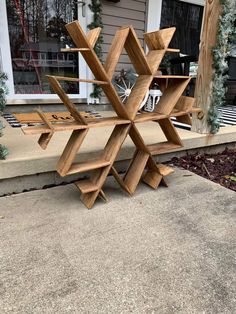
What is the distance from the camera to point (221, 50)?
92.1 inches

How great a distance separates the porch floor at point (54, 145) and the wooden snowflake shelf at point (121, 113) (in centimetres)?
31

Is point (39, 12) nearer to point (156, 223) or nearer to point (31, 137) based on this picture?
point (31, 137)

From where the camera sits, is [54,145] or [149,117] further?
[54,145]

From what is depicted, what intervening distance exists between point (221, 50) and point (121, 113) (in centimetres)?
126

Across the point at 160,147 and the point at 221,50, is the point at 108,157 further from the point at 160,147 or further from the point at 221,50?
the point at 221,50

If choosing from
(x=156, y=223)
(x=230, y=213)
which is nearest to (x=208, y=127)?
(x=230, y=213)

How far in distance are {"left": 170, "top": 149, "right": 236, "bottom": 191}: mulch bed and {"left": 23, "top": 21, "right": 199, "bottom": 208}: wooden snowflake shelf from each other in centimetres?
55

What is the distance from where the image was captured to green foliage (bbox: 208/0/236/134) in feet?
7.34

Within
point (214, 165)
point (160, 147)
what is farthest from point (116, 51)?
point (214, 165)

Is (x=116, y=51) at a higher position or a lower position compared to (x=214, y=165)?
higher

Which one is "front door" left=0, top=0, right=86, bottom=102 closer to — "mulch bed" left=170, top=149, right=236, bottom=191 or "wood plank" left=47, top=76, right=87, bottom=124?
"mulch bed" left=170, top=149, right=236, bottom=191

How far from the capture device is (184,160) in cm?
268

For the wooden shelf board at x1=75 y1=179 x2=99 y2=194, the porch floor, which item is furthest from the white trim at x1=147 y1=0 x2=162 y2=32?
the wooden shelf board at x1=75 y1=179 x2=99 y2=194

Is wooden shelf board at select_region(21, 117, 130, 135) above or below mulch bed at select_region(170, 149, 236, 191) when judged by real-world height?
above
